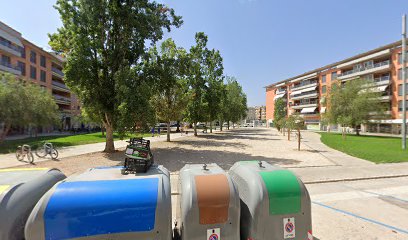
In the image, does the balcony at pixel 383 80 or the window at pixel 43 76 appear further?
the balcony at pixel 383 80

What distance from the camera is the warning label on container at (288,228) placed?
3264 mm

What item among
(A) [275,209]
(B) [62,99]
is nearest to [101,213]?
(A) [275,209]

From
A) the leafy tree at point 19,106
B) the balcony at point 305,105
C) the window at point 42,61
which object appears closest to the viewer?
the leafy tree at point 19,106

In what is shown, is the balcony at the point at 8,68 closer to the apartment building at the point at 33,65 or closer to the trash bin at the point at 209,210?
the apartment building at the point at 33,65

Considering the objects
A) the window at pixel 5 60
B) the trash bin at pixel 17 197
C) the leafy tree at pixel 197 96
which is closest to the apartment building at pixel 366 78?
the leafy tree at pixel 197 96

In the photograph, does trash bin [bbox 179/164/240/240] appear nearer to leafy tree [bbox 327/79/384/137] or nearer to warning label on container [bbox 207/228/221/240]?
warning label on container [bbox 207/228/221/240]

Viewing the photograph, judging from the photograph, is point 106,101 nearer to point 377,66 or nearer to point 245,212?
point 245,212

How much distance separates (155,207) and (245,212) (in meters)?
1.48

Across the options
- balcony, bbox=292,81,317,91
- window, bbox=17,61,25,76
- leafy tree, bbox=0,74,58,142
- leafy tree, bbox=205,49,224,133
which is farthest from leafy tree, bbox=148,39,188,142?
balcony, bbox=292,81,317,91

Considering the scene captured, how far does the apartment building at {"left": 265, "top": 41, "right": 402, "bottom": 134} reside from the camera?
1757 inches

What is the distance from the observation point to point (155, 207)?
2.68m

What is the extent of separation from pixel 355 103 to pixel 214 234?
143ft

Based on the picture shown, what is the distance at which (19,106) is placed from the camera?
18641 mm

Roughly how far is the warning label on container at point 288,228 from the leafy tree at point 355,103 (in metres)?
38.2
